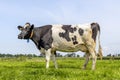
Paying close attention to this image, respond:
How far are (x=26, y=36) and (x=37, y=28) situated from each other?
0.90 m

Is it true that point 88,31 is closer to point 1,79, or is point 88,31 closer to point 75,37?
point 75,37

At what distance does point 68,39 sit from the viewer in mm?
19500

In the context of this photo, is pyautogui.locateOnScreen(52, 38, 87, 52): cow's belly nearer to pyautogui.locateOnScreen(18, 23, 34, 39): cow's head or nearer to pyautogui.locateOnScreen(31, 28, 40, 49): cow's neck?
pyautogui.locateOnScreen(31, 28, 40, 49): cow's neck

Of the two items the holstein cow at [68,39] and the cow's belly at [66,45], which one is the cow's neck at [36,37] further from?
the cow's belly at [66,45]

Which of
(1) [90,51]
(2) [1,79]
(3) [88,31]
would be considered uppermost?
(3) [88,31]

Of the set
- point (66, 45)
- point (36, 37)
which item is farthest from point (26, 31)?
point (66, 45)

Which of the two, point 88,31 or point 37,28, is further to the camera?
point 37,28

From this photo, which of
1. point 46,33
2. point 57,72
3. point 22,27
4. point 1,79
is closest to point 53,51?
point 46,33

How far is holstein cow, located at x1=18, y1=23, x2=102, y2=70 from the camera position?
63.3ft

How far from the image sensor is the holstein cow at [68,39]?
63.3ft

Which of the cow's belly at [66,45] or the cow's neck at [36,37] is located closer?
the cow's belly at [66,45]

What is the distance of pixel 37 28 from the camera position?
20.6 m

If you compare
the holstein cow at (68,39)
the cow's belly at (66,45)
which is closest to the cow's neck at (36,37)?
the holstein cow at (68,39)

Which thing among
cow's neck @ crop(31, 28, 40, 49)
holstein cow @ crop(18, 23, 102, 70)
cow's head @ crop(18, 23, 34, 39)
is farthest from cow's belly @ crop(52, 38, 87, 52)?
cow's head @ crop(18, 23, 34, 39)
